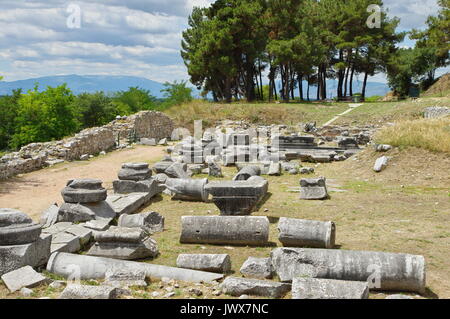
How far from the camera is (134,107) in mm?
35281

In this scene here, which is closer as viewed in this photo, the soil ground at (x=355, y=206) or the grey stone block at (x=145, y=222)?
the soil ground at (x=355, y=206)

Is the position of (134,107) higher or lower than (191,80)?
lower

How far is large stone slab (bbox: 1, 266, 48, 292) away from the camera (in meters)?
5.67

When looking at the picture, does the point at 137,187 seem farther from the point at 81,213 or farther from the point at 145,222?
the point at 145,222

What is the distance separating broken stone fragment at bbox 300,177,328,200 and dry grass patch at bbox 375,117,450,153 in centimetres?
486

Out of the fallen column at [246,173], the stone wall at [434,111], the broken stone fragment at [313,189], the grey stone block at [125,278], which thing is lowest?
the grey stone block at [125,278]

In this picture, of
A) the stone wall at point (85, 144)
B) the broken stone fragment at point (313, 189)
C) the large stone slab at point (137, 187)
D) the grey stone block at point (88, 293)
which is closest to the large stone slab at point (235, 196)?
the broken stone fragment at point (313, 189)

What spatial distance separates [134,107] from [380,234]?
1172 inches

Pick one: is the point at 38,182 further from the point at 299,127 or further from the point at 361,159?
the point at 299,127

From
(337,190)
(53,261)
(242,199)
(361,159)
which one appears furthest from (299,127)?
(53,261)

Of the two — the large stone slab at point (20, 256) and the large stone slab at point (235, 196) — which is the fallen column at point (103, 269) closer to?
the large stone slab at point (20, 256)

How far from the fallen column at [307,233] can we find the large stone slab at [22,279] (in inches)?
147

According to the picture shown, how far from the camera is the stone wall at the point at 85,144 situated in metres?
15.2

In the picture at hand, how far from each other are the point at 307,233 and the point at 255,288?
A: 204cm
